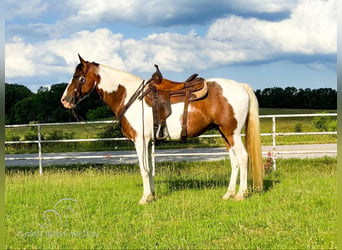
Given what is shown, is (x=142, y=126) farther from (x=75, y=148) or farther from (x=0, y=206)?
(x=75, y=148)

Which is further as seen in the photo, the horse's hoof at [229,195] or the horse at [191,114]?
the horse's hoof at [229,195]

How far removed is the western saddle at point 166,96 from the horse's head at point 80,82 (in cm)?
104

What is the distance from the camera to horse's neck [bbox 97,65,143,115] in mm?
6051

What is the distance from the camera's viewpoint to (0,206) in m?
3.87

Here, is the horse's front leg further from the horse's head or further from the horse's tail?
the horse's tail

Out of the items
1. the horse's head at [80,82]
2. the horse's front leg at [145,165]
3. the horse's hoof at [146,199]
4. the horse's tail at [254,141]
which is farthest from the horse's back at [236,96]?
the horse's head at [80,82]

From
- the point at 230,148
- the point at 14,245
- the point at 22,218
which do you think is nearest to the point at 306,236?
the point at 230,148

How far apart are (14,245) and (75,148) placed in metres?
14.6

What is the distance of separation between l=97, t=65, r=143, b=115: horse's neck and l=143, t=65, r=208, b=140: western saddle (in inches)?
16.2

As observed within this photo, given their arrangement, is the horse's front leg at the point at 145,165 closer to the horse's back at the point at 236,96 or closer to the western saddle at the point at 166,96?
the western saddle at the point at 166,96

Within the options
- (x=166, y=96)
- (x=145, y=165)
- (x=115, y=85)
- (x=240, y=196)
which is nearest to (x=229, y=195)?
(x=240, y=196)

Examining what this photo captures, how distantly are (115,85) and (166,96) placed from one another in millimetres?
985

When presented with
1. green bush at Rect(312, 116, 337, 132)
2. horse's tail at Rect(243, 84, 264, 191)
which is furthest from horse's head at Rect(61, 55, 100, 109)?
green bush at Rect(312, 116, 337, 132)

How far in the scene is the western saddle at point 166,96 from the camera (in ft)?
18.6
